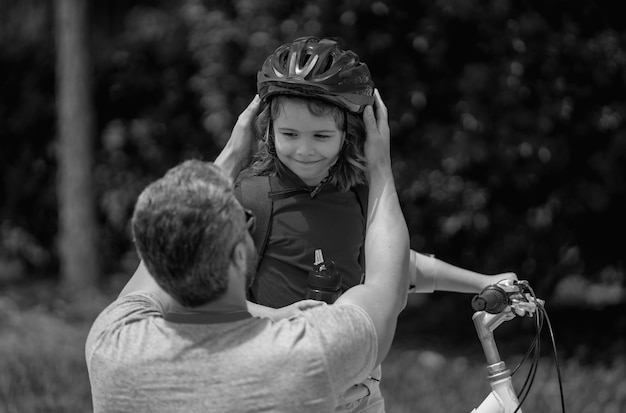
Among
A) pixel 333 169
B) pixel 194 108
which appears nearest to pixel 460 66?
pixel 194 108

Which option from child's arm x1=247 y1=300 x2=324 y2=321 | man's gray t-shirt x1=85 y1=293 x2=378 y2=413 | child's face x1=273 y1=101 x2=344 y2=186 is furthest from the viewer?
child's face x1=273 y1=101 x2=344 y2=186

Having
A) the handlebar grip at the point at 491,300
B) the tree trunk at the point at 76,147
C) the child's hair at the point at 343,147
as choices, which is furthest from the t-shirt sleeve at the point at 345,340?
the tree trunk at the point at 76,147

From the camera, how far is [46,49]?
886cm

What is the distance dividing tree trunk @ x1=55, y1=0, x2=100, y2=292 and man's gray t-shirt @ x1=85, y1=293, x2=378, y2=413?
248 inches

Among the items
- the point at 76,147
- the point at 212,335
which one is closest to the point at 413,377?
the point at 76,147

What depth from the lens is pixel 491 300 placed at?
2.56m

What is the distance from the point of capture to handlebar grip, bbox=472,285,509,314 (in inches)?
100

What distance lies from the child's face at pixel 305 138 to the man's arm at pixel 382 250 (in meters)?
0.12

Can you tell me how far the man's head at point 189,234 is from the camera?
6.68ft

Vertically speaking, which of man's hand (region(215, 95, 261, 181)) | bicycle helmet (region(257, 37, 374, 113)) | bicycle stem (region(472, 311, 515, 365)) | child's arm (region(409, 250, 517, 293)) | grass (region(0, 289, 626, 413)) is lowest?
grass (region(0, 289, 626, 413))

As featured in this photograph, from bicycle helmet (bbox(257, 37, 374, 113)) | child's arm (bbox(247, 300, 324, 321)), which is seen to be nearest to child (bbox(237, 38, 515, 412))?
bicycle helmet (bbox(257, 37, 374, 113))

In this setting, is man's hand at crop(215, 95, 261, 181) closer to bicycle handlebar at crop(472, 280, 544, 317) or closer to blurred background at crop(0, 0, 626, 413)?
bicycle handlebar at crop(472, 280, 544, 317)

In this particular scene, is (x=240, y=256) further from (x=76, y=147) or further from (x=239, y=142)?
(x=76, y=147)

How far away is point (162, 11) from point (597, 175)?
18.3 ft
